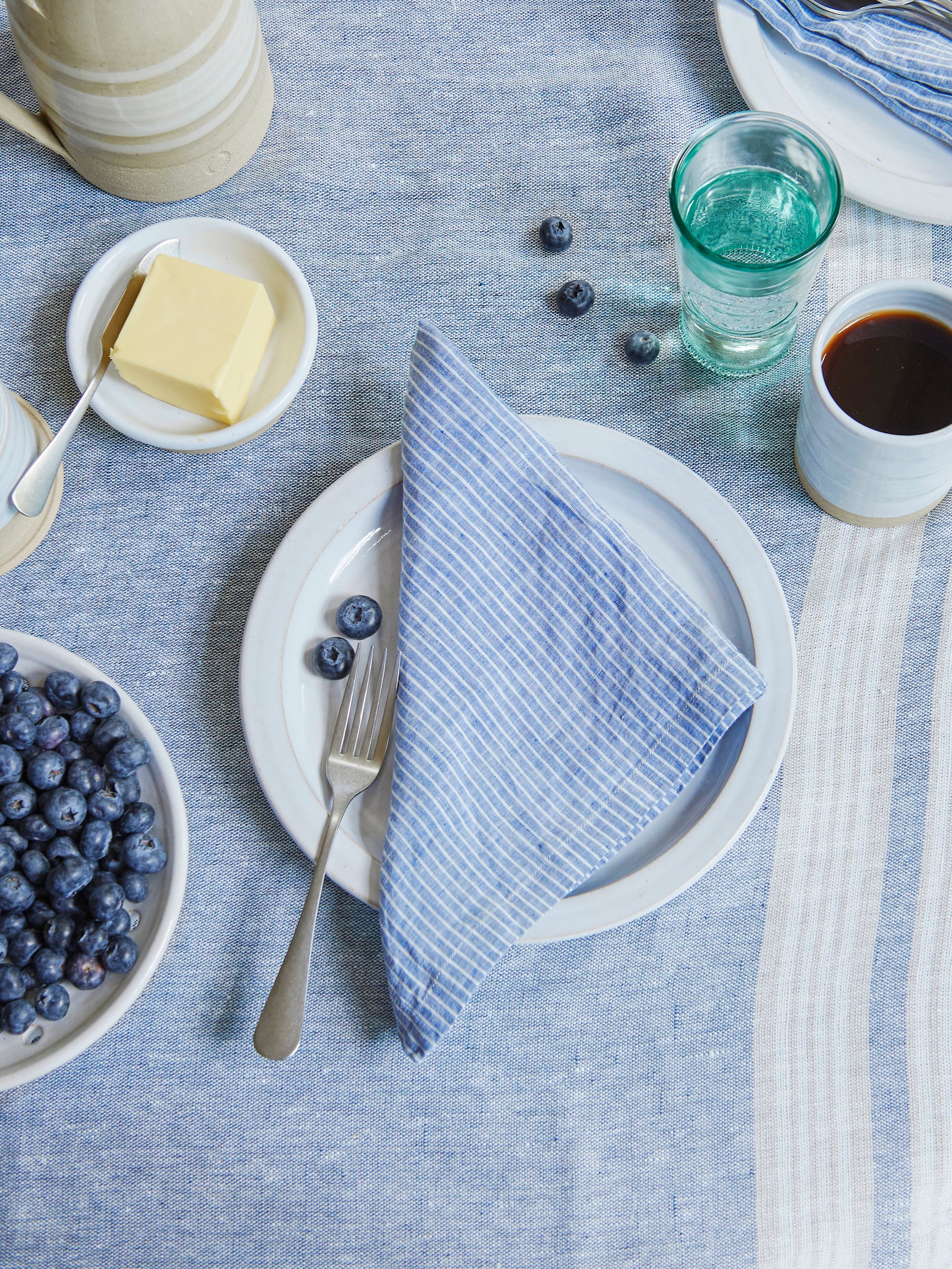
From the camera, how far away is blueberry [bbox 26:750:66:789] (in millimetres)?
805

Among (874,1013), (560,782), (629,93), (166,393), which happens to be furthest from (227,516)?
(874,1013)

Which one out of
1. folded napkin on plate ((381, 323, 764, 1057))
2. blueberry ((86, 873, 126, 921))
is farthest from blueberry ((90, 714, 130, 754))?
folded napkin on plate ((381, 323, 764, 1057))

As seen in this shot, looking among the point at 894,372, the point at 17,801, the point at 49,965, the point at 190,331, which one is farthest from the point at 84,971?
the point at 894,372

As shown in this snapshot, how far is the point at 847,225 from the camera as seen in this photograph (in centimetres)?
95

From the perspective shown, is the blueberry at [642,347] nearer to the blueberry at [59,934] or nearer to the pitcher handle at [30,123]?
the pitcher handle at [30,123]

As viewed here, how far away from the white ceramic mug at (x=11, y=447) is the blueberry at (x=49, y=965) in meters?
0.34

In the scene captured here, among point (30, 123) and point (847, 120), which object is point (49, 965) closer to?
point (30, 123)

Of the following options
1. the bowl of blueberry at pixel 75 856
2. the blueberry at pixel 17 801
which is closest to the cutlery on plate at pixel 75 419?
the bowl of blueberry at pixel 75 856

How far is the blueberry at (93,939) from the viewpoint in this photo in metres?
0.78

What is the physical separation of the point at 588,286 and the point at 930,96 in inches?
13.0

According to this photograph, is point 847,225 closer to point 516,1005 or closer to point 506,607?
point 506,607

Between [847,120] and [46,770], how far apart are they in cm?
86

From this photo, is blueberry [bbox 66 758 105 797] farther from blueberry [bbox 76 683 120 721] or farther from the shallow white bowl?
the shallow white bowl

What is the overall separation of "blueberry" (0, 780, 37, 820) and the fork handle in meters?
0.22
